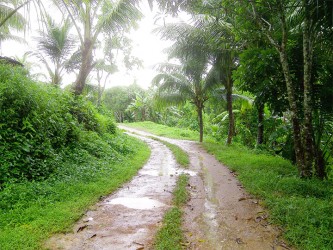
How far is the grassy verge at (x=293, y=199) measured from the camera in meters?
3.52

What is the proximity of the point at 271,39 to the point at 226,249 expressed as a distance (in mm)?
4875

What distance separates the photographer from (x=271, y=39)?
19.7ft

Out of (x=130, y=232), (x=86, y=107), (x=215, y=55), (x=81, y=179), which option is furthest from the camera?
(x=215, y=55)

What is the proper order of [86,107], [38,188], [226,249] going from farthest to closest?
[86,107] < [38,188] < [226,249]

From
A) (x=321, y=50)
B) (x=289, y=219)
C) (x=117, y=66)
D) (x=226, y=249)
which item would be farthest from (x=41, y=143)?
(x=117, y=66)

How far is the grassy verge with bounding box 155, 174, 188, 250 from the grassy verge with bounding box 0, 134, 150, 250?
1409 millimetres

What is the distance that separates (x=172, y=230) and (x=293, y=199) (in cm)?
250

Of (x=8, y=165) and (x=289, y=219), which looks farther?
(x=8, y=165)

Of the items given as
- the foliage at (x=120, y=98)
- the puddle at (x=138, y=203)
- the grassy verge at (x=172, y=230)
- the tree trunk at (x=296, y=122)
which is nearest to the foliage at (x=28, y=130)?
the puddle at (x=138, y=203)

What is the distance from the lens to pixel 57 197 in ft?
15.8

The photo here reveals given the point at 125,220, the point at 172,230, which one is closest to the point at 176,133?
the point at 125,220

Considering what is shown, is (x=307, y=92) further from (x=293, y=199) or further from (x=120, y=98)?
(x=120, y=98)

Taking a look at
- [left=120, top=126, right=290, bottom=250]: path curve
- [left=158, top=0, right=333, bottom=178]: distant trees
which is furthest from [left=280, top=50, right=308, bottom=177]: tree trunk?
[left=120, top=126, right=290, bottom=250]: path curve

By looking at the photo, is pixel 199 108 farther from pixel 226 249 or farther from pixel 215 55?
pixel 226 249
